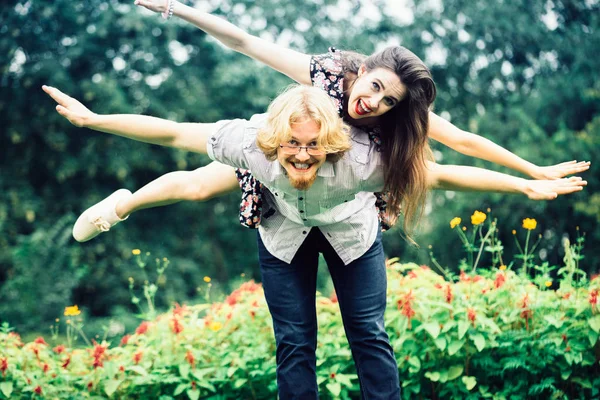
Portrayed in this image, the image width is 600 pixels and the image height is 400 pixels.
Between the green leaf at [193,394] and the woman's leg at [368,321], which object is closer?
the woman's leg at [368,321]

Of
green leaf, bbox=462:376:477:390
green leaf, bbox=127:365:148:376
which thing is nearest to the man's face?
green leaf, bbox=462:376:477:390

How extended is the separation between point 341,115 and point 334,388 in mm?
1187

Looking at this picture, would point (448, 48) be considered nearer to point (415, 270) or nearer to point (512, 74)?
point (512, 74)

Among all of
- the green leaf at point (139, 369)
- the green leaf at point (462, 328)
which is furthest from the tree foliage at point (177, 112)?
the green leaf at point (462, 328)

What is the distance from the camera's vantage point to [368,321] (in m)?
2.64

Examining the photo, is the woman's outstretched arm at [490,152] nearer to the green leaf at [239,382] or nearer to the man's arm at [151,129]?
the man's arm at [151,129]

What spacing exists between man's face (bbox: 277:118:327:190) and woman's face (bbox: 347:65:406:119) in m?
0.29

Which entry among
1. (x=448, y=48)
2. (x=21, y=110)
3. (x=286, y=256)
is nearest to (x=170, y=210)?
(x=21, y=110)

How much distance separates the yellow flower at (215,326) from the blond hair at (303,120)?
1.28m

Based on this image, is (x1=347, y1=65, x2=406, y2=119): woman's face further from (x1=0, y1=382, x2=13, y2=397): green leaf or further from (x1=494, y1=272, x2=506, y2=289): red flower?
(x1=0, y1=382, x2=13, y2=397): green leaf

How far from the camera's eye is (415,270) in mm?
3689

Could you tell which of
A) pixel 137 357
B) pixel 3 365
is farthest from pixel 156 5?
pixel 3 365

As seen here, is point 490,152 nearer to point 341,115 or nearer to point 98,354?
point 341,115

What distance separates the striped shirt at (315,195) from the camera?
2.46 metres
